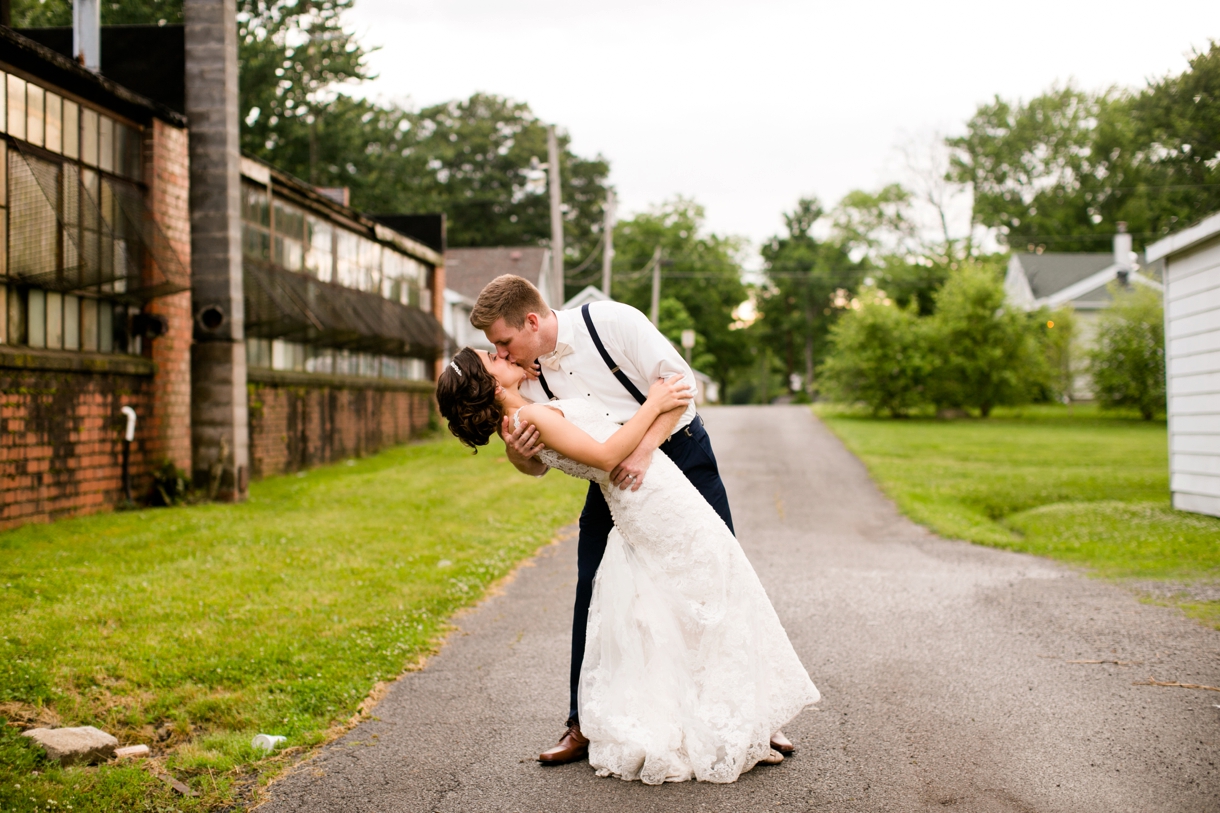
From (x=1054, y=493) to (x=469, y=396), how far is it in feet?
40.0

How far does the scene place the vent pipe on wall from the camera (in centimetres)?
1168

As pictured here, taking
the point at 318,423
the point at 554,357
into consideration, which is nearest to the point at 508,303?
the point at 554,357

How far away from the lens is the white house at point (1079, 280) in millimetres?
35438

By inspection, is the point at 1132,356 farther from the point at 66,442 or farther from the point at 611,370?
the point at 611,370

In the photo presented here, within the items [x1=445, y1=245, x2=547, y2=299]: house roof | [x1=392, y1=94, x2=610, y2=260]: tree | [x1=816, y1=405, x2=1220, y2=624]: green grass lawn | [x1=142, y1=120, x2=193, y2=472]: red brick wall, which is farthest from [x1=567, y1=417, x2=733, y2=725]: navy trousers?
[x1=392, y1=94, x2=610, y2=260]: tree

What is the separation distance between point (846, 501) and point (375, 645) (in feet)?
29.3

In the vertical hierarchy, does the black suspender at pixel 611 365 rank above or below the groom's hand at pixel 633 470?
above

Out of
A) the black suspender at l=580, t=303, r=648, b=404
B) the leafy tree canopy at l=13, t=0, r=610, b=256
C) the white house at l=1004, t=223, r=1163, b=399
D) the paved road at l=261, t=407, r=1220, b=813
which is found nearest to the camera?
the paved road at l=261, t=407, r=1220, b=813

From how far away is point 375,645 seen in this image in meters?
5.58

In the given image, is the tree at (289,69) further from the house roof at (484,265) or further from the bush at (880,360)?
the bush at (880,360)

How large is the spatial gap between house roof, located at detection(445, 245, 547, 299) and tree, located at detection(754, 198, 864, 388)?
32915mm

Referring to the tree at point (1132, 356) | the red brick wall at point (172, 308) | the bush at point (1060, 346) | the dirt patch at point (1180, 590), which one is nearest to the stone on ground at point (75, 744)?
the dirt patch at point (1180, 590)

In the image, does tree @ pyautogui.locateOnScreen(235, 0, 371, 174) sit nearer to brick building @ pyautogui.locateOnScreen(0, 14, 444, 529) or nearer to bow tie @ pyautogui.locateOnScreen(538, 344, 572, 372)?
brick building @ pyautogui.locateOnScreen(0, 14, 444, 529)

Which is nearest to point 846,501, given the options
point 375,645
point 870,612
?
point 870,612
